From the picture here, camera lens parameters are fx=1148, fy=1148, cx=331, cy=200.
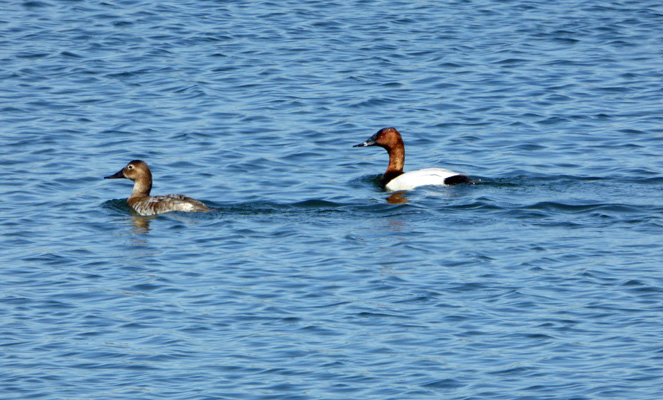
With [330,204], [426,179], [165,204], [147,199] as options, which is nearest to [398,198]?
[426,179]

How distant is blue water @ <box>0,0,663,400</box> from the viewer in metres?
9.87

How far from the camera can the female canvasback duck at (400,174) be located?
15.7 meters

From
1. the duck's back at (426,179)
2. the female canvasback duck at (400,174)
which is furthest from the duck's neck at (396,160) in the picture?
the duck's back at (426,179)

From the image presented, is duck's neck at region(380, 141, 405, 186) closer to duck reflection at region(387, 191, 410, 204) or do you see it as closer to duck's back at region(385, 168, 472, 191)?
duck's back at region(385, 168, 472, 191)

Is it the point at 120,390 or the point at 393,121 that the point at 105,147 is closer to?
the point at 393,121

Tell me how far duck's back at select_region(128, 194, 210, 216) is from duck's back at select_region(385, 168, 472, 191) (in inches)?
119

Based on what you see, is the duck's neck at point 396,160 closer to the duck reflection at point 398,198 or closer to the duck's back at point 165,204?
the duck reflection at point 398,198

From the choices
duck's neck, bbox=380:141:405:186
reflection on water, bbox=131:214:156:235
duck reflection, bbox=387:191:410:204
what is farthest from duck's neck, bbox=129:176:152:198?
duck's neck, bbox=380:141:405:186

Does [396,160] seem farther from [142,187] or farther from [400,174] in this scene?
[142,187]

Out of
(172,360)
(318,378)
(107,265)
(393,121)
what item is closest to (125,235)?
(107,265)

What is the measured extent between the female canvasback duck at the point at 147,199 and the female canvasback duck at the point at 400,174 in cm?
306

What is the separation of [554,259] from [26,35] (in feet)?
A: 52.1

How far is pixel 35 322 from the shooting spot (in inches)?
428

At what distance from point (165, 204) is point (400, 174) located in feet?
12.5
